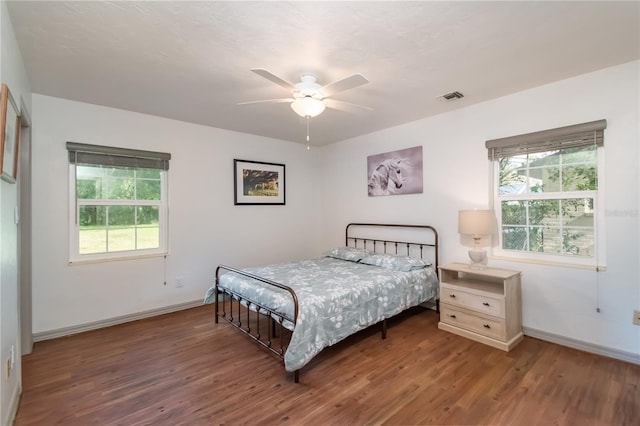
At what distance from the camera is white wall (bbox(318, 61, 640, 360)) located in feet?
8.30

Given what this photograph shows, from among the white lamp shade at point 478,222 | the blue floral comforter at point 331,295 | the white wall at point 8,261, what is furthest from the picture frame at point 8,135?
the white lamp shade at point 478,222

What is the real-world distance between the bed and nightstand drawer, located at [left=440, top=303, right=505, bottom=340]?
12.2 inches

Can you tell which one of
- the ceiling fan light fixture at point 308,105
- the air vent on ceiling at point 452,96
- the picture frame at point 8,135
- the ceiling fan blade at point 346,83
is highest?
the air vent on ceiling at point 452,96

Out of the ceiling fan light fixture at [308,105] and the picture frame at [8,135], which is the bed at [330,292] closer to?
the ceiling fan light fixture at [308,105]

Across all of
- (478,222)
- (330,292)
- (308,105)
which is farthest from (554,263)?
(308,105)

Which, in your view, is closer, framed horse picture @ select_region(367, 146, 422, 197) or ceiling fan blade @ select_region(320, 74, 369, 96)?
ceiling fan blade @ select_region(320, 74, 369, 96)

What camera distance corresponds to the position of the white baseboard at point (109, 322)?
3.08m

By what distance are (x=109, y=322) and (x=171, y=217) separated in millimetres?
1356

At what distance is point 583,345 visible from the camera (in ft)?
8.98

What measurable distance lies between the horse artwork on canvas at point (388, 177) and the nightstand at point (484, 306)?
4.61ft

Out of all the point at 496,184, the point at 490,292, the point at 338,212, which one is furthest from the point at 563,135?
the point at 338,212

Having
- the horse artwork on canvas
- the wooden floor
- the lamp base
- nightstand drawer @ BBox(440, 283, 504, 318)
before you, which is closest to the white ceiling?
the horse artwork on canvas

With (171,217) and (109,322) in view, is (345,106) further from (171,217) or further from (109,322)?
(109,322)

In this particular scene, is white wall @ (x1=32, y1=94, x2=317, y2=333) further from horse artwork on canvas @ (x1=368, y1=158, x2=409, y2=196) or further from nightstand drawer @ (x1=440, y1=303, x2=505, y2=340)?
nightstand drawer @ (x1=440, y1=303, x2=505, y2=340)
